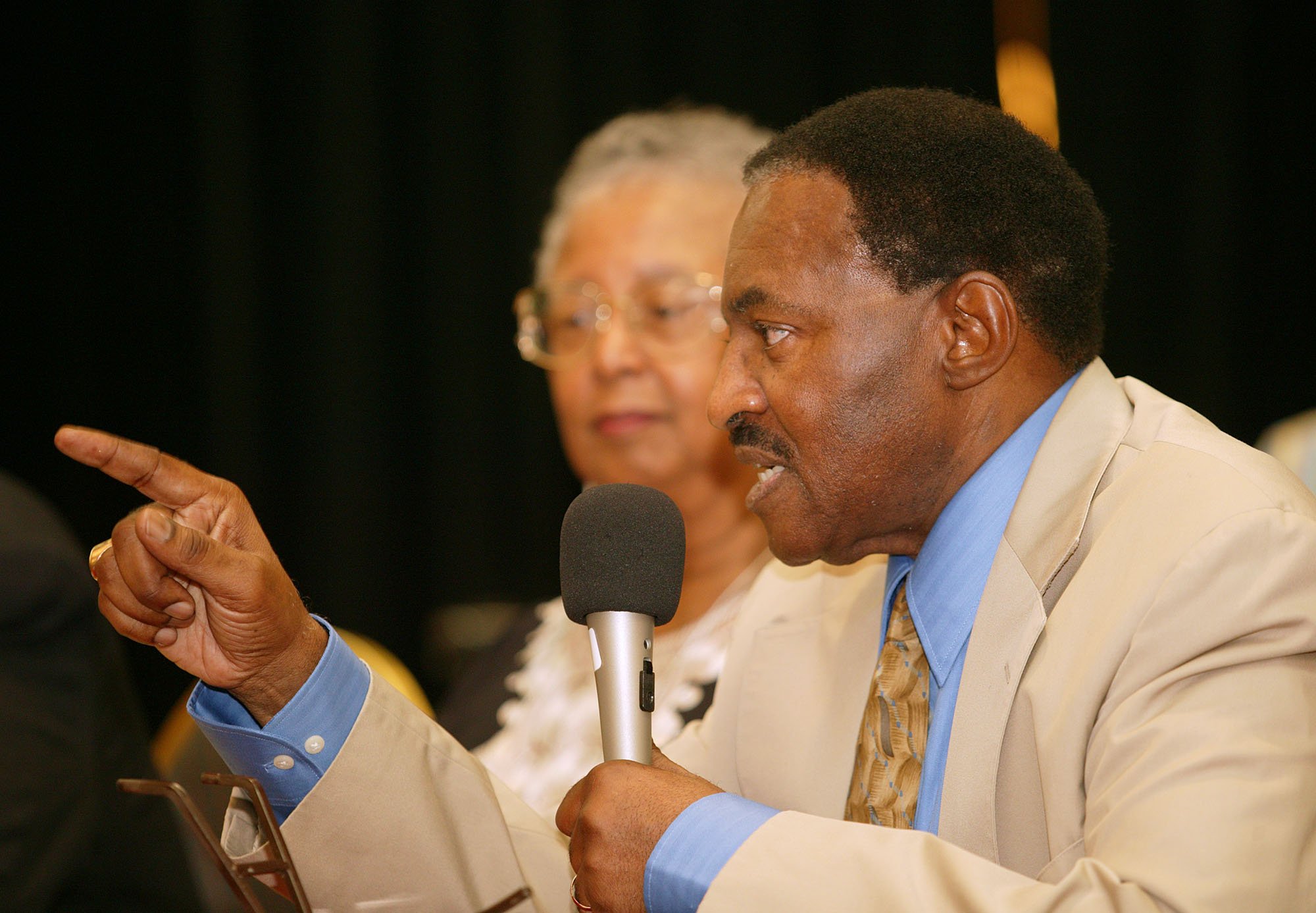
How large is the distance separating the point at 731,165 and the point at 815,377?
1.25 m

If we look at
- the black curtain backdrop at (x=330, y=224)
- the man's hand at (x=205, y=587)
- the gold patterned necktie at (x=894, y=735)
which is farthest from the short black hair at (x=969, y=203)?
the black curtain backdrop at (x=330, y=224)

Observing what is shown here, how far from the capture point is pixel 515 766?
88.2 inches

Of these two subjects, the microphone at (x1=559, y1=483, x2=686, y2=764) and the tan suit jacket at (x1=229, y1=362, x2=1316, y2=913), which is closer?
the tan suit jacket at (x1=229, y1=362, x2=1316, y2=913)

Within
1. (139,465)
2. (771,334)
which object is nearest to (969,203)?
(771,334)

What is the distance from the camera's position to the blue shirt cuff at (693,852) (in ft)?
3.61

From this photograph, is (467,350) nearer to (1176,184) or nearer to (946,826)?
(1176,184)

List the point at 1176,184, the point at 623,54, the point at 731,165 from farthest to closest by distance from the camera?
the point at 623,54 < the point at 1176,184 < the point at 731,165

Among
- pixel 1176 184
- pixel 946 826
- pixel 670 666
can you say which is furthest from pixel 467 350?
pixel 946 826

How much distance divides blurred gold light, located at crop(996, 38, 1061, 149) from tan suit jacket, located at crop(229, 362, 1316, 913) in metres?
0.86

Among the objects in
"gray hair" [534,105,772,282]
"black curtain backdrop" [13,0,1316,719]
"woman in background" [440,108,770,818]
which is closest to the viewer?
"woman in background" [440,108,770,818]

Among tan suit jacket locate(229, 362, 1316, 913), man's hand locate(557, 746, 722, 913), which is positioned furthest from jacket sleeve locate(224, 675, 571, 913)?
man's hand locate(557, 746, 722, 913)

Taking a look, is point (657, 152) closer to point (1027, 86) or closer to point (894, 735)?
point (1027, 86)

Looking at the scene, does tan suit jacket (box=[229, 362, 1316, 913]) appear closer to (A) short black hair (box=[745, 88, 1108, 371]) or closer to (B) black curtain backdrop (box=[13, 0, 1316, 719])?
(A) short black hair (box=[745, 88, 1108, 371])

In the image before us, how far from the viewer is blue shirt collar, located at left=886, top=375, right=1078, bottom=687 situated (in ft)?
4.62
